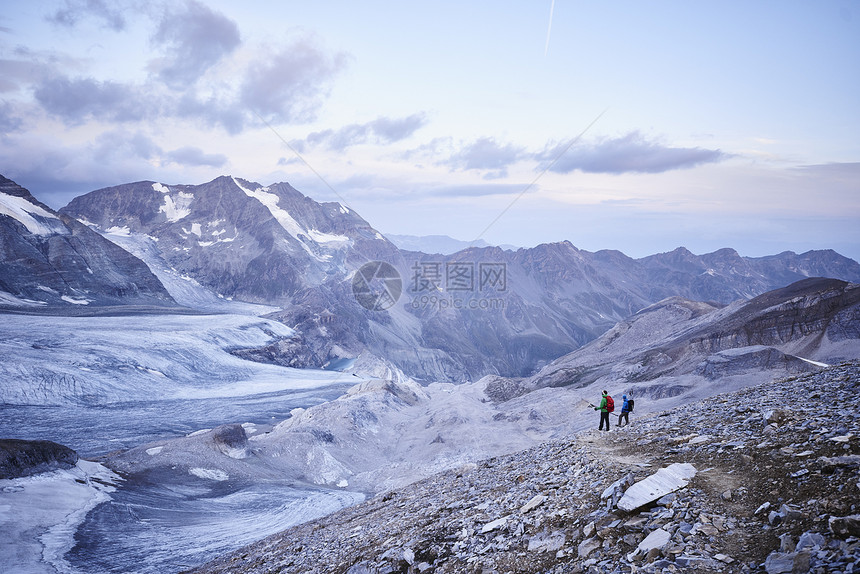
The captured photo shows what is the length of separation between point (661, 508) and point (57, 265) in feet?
598

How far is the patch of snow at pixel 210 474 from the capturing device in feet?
128

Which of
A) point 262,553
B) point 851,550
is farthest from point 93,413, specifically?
point 851,550

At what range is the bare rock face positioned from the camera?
1098 inches

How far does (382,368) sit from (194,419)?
7445 centimetres

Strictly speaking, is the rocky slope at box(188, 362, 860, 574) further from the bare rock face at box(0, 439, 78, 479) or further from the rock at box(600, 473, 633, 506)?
the bare rock face at box(0, 439, 78, 479)

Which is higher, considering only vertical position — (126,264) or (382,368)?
(126,264)

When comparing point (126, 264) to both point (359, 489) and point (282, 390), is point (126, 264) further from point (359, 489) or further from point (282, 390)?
point (359, 489)

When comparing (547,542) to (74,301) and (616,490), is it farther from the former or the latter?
(74,301)

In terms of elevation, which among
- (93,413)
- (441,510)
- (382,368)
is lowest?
(382,368)

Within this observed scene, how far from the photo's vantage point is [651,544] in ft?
23.7

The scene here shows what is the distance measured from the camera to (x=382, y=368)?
479ft

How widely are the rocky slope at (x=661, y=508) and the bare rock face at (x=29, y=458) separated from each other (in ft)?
68.3

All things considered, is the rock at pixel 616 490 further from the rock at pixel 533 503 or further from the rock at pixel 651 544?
the rock at pixel 651 544

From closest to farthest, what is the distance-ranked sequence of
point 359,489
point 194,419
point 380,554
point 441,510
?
point 380,554
point 441,510
point 359,489
point 194,419
